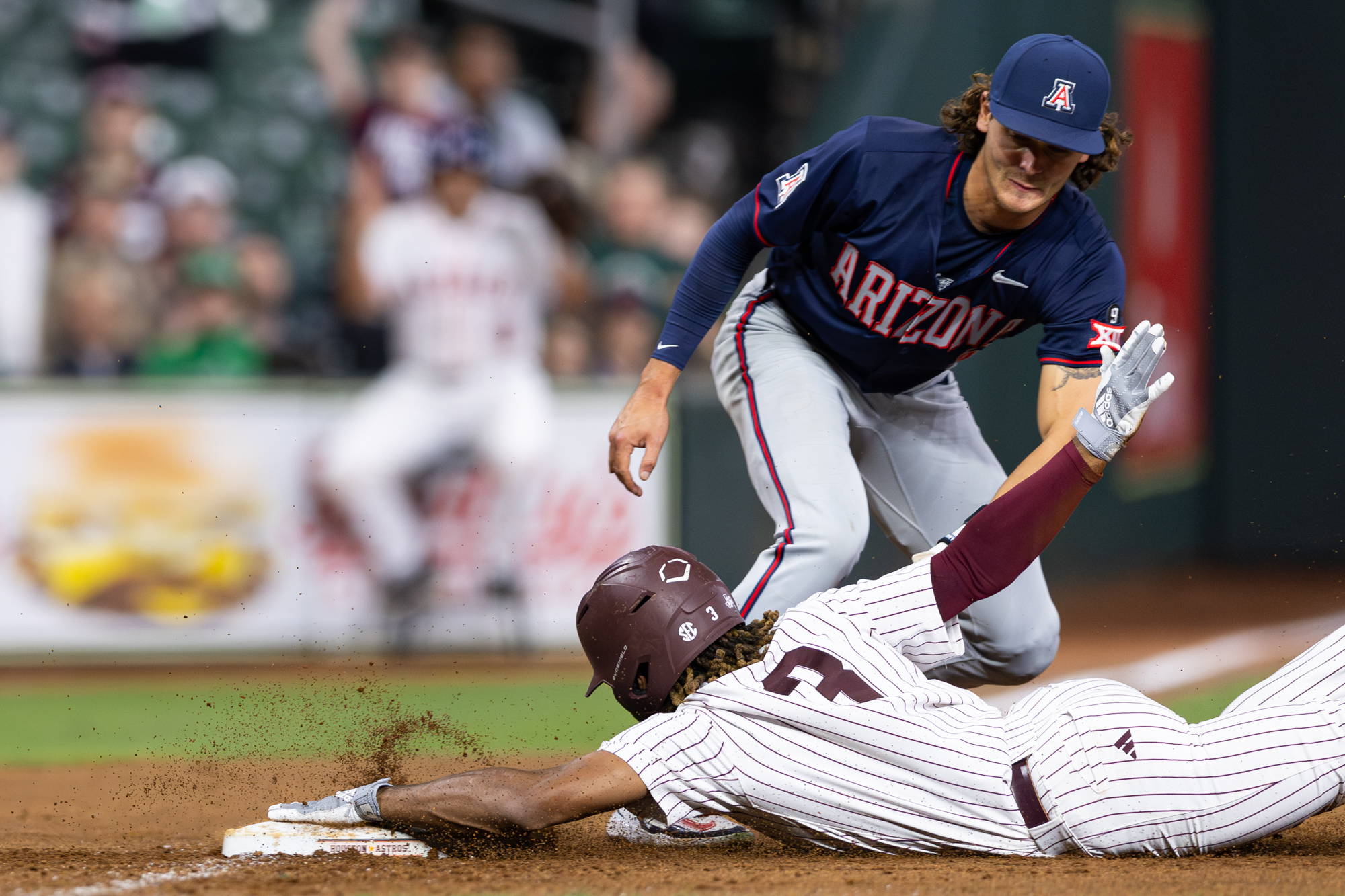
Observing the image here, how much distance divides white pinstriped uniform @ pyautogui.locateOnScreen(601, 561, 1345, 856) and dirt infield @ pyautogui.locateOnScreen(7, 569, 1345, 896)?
0.10m

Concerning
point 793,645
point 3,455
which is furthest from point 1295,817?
point 3,455

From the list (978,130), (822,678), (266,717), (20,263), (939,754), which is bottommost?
(266,717)

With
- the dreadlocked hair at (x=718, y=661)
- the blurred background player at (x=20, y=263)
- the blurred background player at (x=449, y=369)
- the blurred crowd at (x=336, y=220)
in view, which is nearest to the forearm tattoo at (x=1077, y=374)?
the dreadlocked hair at (x=718, y=661)

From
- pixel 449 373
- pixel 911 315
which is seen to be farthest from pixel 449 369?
pixel 911 315

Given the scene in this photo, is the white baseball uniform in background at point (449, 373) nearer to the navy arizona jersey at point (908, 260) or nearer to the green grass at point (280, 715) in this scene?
the green grass at point (280, 715)

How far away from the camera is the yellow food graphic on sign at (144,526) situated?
6.75 meters

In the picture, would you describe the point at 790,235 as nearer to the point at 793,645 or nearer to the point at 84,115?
the point at 793,645

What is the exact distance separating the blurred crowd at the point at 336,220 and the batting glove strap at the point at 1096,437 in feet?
16.3

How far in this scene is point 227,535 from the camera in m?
6.92

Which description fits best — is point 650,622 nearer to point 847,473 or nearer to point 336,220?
point 847,473

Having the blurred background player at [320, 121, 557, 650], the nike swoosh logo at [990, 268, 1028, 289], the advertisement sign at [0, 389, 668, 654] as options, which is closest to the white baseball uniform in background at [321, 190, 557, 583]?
the blurred background player at [320, 121, 557, 650]

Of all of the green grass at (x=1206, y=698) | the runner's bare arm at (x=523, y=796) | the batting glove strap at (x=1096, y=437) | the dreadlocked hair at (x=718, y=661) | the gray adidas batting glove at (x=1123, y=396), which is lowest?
the green grass at (x=1206, y=698)

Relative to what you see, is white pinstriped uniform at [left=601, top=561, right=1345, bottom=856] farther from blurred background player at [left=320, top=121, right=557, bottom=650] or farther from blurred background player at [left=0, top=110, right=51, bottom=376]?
blurred background player at [left=0, top=110, right=51, bottom=376]

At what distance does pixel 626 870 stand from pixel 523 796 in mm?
354
